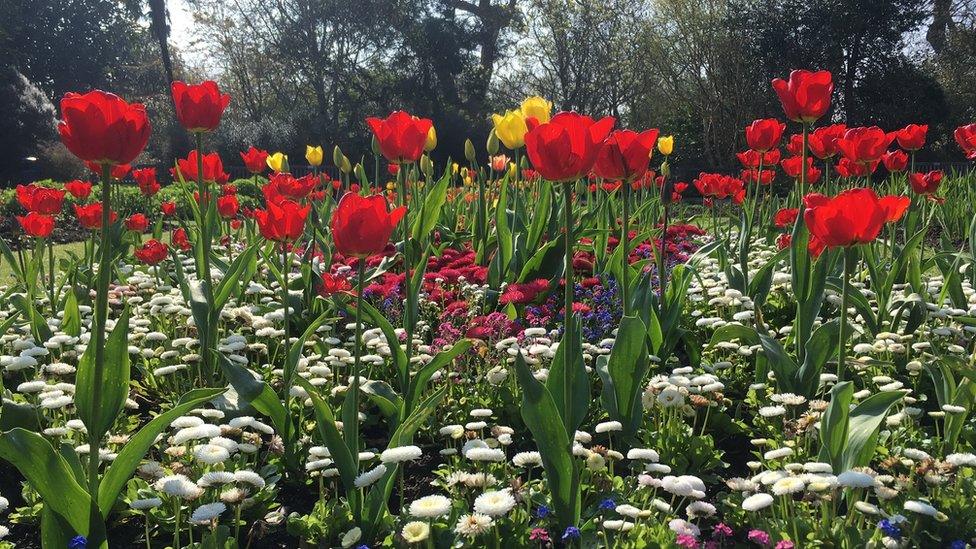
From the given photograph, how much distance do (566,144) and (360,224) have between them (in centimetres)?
48

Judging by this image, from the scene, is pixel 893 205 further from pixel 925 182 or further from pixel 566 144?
pixel 925 182

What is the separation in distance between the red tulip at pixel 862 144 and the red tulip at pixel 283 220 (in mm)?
2190

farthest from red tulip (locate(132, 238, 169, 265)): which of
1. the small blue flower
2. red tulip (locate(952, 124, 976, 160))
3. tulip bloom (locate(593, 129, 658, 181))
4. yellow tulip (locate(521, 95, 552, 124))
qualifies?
red tulip (locate(952, 124, 976, 160))

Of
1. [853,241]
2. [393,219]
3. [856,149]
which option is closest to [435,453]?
[393,219]

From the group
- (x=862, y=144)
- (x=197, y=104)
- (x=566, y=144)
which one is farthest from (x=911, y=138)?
(x=197, y=104)

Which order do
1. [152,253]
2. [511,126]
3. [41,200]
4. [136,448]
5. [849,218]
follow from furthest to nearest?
[152,253]
[41,200]
[511,126]
[849,218]
[136,448]

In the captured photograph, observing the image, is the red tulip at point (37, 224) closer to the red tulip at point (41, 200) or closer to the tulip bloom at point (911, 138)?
the red tulip at point (41, 200)

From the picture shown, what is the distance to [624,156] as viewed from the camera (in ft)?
6.64

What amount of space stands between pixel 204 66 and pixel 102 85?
587 centimetres

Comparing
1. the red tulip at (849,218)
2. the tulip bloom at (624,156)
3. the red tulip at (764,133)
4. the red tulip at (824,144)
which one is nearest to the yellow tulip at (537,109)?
the tulip bloom at (624,156)

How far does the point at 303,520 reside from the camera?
1813 millimetres

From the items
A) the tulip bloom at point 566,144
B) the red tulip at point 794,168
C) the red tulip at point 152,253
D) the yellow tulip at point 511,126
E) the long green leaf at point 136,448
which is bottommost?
the long green leaf at point 136,448

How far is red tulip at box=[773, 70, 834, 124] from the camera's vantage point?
2.55m

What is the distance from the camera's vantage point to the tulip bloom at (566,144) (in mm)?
1531
